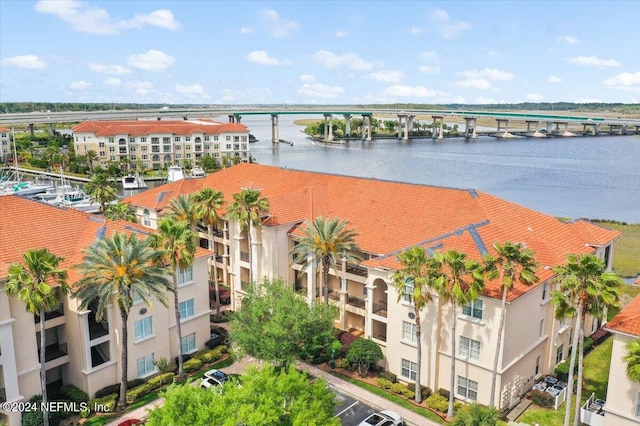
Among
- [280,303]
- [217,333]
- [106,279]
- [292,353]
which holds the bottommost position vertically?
[217,333]

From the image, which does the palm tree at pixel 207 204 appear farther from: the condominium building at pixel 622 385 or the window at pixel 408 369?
the condominium building at pixel 622 385

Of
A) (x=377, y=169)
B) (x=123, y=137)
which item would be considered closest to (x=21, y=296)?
(x=123, y=137)

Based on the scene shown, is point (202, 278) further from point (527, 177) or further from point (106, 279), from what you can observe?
point (527, 177)

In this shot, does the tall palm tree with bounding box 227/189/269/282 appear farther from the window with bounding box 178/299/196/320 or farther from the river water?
the river water

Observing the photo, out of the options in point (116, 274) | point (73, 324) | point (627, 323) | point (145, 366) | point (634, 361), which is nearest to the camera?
point (634, 361)

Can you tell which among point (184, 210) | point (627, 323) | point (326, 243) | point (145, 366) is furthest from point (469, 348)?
point (184, 210)

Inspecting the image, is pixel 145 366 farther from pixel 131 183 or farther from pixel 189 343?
pixel 131 183
